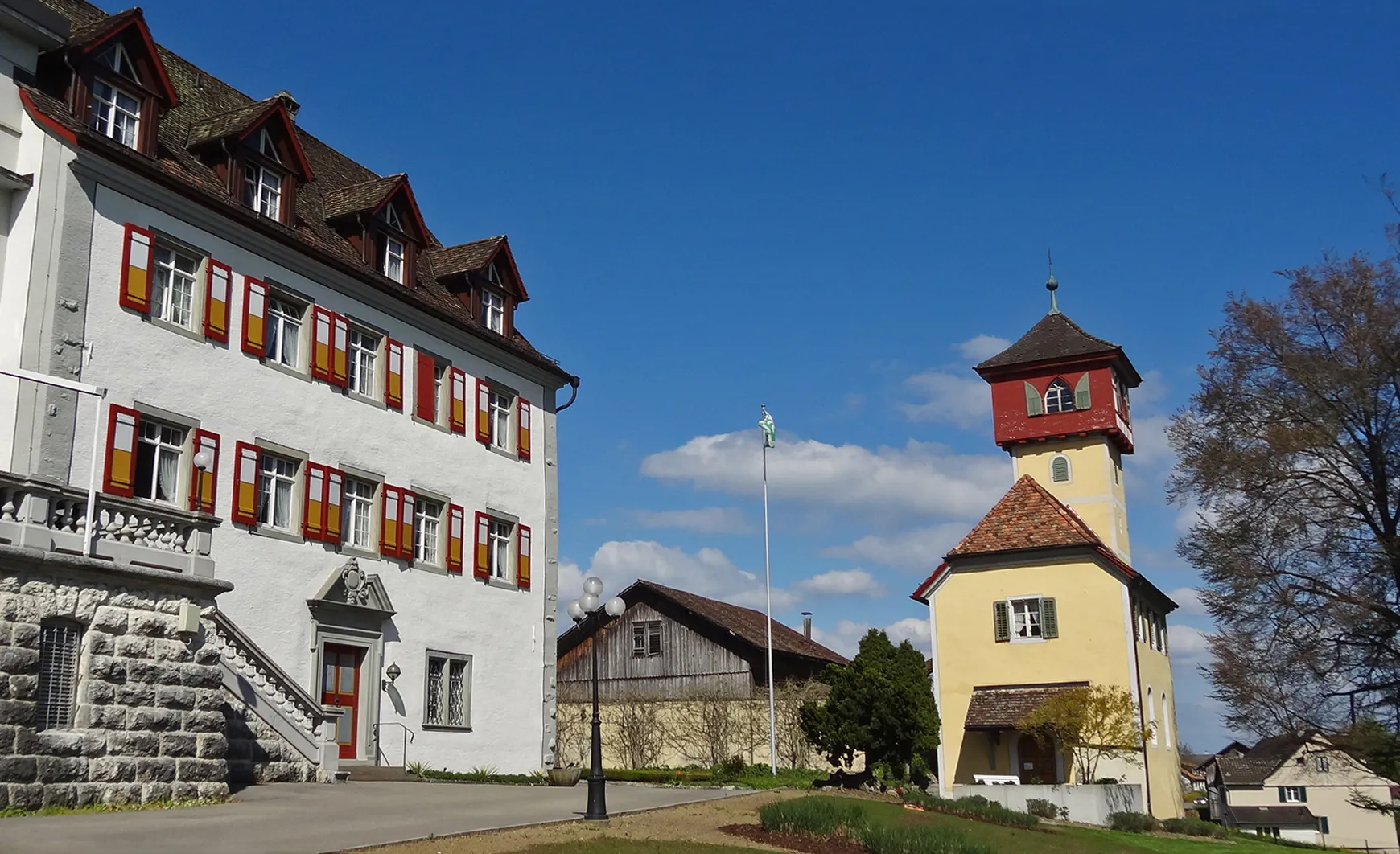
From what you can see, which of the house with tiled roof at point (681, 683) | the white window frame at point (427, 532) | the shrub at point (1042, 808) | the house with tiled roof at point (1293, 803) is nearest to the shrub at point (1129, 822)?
the shrub at point (1042, 808)

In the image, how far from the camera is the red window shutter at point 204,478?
2202 centimetres

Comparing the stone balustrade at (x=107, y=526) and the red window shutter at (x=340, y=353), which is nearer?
the stone balustrade at (x=107, y=526)

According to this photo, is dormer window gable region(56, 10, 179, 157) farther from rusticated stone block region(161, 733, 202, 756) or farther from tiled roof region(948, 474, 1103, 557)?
tiled roof region(948, 474, 1103, 557)

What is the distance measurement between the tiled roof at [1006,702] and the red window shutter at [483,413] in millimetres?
15775

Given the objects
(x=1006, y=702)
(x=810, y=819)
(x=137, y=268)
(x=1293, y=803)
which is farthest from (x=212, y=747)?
(x=1293, y=803)

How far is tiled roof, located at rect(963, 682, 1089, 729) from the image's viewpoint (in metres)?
35.3

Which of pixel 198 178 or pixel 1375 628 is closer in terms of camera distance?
pixel 198 178

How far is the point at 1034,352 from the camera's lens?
4412 cm

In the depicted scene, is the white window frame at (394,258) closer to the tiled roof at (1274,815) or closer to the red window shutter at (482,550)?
the red window shutter at (482,550)

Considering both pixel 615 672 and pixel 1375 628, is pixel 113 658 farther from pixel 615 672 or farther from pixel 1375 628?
pixel 615 672

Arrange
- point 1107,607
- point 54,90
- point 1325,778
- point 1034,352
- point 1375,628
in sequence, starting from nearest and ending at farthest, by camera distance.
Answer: point 54,90 < point 1375,628 < point 1107,607 < point 1034,352 < point 1325,778

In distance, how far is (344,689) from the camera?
25.2 metres

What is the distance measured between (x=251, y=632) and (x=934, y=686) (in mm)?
21995

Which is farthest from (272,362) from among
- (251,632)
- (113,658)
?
(113,658)
